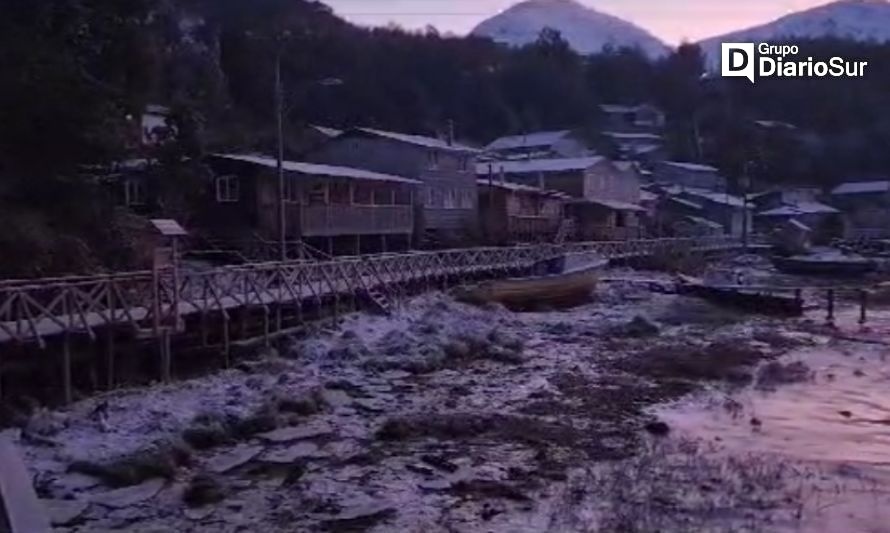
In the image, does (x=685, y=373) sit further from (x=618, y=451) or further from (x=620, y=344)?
(x=618, y=451)

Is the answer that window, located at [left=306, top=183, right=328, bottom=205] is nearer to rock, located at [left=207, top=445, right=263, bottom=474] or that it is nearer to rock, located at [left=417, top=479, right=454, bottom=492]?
rock, located at [left=207, top=445, right=263, bottom=474]

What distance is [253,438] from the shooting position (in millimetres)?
16031

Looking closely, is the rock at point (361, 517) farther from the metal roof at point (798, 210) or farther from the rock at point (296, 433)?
the metal roof at point (798, 210)

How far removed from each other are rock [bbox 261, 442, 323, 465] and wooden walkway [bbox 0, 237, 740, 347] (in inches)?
177

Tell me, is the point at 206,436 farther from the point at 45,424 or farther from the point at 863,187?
the point at 863,187

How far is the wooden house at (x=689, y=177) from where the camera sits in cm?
9188

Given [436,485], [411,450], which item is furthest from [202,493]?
[411,450]

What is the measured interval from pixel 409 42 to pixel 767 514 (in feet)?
285

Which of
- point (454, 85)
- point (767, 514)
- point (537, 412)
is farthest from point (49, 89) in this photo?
point (454, 85)

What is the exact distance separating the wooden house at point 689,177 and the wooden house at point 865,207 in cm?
1047

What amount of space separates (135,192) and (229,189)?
3544mm

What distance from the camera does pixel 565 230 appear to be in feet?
192

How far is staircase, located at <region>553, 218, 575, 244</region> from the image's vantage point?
56906 mm

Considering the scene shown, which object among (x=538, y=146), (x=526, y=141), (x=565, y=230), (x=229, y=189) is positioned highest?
(x=526, y=141)
